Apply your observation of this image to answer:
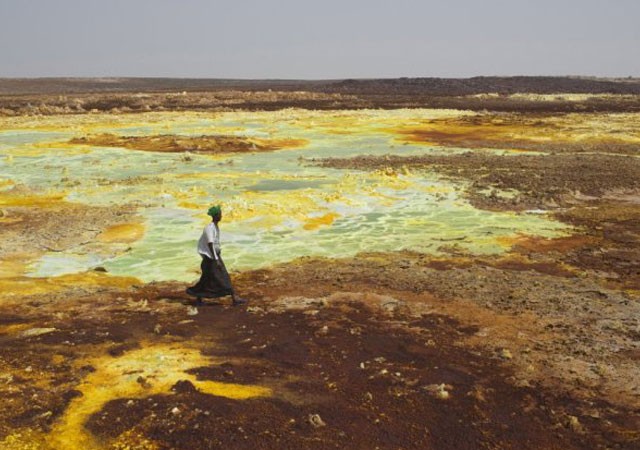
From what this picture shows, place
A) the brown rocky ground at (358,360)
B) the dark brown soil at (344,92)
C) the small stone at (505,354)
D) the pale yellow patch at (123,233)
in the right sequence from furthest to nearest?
the dark brown soil at (344,92) < the pale yellow patch at (123,233) < the small stone at (505,354) < the brown rocky ground at (358,360)

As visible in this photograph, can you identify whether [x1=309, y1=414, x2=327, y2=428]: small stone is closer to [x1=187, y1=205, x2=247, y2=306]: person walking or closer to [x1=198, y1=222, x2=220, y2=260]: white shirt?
[x1=187, y1=205, x2=247, y2=306]: person walking

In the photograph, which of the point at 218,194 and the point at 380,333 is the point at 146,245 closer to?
the point at 218,194

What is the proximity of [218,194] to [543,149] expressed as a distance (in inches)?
683

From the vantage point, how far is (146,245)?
12891 mm

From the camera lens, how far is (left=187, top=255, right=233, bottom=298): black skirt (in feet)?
29.8

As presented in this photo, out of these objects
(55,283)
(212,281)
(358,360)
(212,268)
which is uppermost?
(212,268)

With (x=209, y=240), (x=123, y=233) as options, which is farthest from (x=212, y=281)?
(x=123, y=233)

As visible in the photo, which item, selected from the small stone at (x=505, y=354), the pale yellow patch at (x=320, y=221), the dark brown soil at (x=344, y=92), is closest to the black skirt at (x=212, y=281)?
the small stone at (x=505, y=354)

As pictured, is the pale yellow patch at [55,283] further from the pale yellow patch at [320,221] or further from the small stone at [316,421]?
the small stone at [316,421]

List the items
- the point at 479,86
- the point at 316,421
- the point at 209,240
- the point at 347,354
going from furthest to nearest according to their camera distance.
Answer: the point at 479,86 < the point at 209,240 < the point at 347,354 < the point at 316,421

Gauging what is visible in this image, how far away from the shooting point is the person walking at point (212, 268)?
905 centimetres

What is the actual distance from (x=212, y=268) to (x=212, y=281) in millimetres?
205

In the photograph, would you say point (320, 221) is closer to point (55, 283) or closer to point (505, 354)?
point (55, 283)

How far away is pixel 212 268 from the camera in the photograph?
9.06 m
